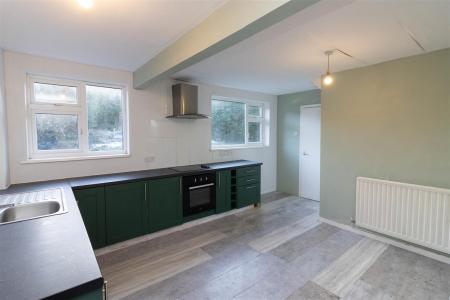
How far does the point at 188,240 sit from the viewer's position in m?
2.97

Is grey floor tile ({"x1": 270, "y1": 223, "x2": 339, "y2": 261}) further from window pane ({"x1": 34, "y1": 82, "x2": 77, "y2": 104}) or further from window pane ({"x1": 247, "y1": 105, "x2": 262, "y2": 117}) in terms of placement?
window pane ({"x1": 34, "y1": 82, "x2": 77, "y2": 104})

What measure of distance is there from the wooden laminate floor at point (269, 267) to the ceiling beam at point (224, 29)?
2087mm

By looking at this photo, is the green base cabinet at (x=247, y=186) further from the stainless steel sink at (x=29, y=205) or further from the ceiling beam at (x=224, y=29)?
the stainless steel sink at (x=29, y=205)

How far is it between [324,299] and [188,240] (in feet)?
5.55

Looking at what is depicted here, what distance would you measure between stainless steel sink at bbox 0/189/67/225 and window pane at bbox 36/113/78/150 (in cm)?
88

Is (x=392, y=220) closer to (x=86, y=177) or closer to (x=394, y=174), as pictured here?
(x=394, y=174)

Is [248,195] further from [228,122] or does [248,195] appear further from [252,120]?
[252,120]

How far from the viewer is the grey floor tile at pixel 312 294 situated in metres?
1.95

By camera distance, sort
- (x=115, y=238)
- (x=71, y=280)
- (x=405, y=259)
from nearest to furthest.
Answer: (x=71, y=280) → (x=405, y=259) → (x=115, y=238)

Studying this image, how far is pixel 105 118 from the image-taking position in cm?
321

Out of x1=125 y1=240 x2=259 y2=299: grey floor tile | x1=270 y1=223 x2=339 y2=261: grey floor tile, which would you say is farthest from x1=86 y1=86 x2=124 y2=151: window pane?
x1=270 y1=223 x2=339 y2=261: grey floor tile

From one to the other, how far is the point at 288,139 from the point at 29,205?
14.9ft

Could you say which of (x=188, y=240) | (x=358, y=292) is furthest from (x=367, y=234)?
(x=188, y=240)

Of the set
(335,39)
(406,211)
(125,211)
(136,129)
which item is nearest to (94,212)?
(125,211)
